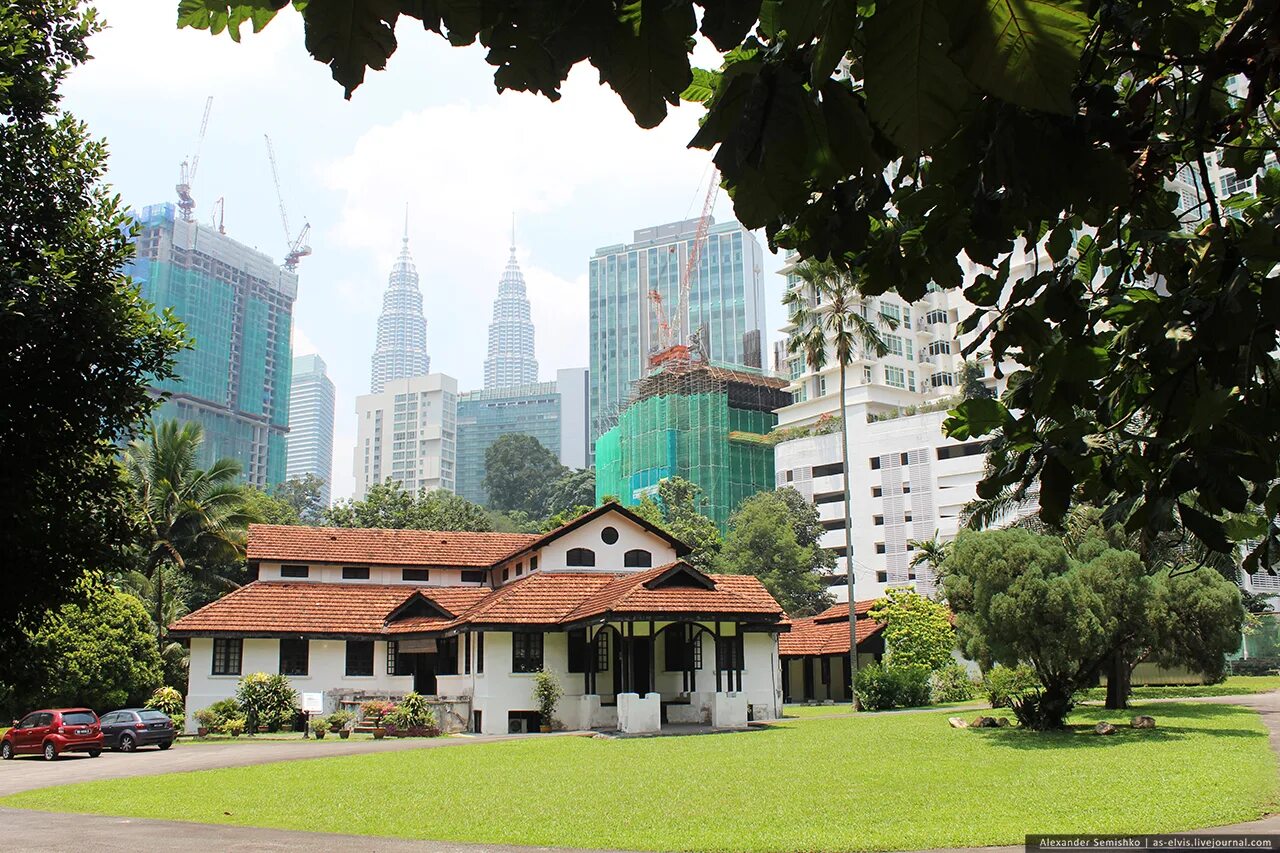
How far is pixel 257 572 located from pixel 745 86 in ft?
133

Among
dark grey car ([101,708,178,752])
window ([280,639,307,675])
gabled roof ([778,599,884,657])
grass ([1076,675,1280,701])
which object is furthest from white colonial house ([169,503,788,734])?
grass ([1076,675,1280,701])

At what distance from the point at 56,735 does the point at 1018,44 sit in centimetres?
3050

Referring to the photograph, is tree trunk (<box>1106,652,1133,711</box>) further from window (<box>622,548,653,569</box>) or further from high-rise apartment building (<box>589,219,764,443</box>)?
high-rise apartment building (<box>589,219,764,443</box>)

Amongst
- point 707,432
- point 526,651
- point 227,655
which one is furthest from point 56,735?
point 707,432

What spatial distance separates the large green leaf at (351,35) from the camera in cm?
209

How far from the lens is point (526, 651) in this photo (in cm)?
3325

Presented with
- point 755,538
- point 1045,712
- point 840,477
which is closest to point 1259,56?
point 1045,712

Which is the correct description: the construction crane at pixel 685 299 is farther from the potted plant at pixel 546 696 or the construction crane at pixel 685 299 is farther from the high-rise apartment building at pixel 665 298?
the potted plant at pixel 546 696

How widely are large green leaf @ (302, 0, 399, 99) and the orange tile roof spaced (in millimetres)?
36169

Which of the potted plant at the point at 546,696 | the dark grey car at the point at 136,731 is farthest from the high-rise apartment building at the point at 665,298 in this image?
the dark grey car at the point at 136,731

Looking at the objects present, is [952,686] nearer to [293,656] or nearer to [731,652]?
[731,652]

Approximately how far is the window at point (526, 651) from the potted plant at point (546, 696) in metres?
0.59

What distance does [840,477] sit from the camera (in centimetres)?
7875

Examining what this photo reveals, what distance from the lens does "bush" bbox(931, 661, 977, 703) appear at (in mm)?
40250
